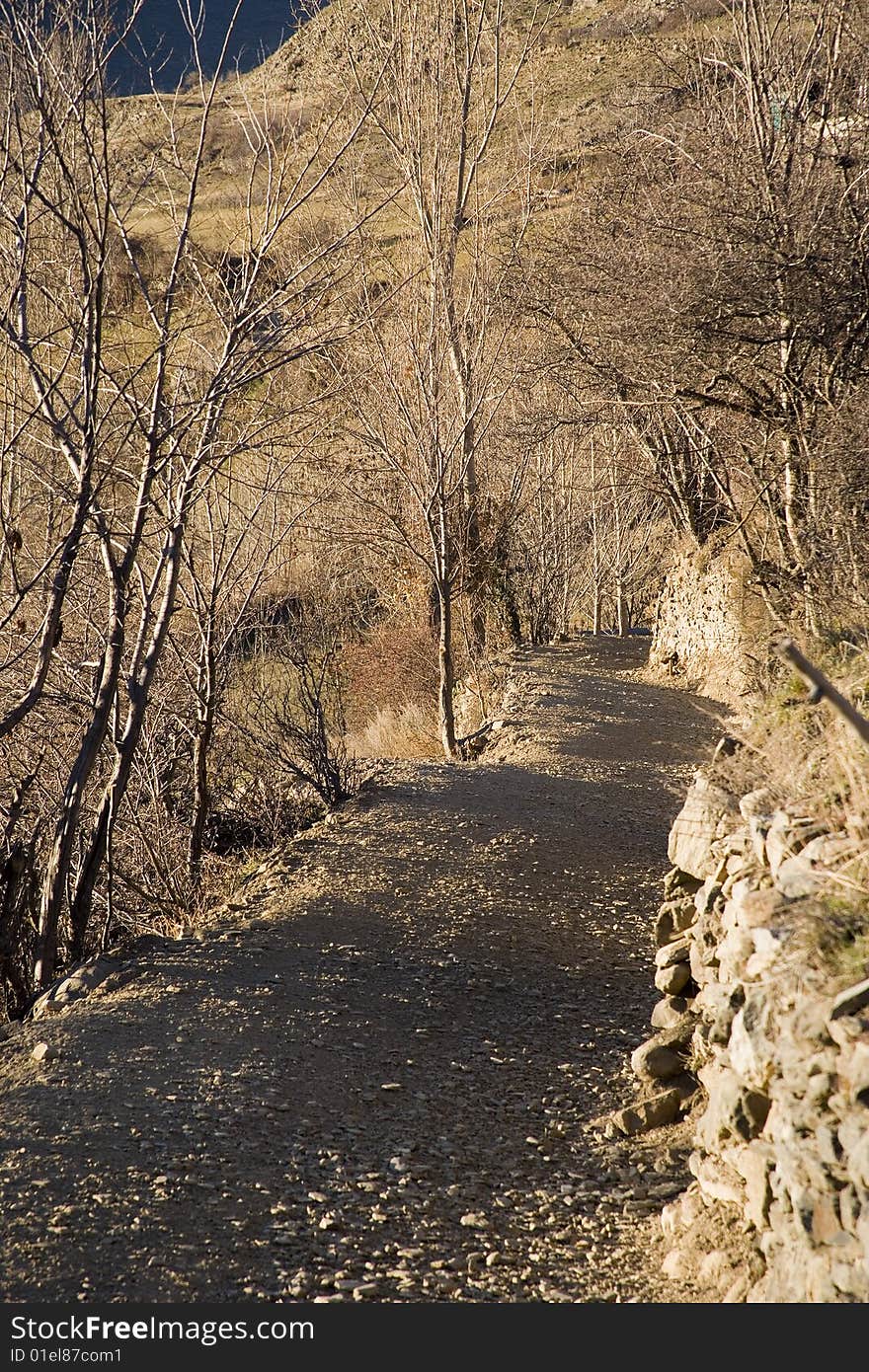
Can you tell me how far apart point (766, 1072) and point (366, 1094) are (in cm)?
183

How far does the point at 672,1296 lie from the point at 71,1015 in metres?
2.70

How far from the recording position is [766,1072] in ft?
9.87

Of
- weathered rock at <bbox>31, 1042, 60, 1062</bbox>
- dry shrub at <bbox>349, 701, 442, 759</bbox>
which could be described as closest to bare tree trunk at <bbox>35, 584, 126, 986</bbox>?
weathered rock at <bbox>31, 1042, 60, 1062</bbox>

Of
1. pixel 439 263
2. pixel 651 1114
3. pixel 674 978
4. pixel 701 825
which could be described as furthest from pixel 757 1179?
pixel 439 263

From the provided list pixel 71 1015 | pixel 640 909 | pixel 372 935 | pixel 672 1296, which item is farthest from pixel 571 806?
pixel 672 1296

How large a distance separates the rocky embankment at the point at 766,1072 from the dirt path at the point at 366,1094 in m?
0.25

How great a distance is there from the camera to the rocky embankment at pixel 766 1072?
102 inches

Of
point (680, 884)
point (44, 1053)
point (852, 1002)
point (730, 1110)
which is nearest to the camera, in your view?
point (852, 1002)

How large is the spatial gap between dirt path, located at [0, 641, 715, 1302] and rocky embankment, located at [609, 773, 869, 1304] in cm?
25

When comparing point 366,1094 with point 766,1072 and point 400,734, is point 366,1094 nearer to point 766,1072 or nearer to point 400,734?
point 766,1072

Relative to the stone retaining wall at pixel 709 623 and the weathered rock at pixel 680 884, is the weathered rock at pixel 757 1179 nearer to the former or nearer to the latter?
the weathered rock at pixel 680 884

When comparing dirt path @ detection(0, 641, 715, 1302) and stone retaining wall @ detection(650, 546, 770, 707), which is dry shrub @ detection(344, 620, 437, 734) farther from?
dirt path @ detection(0, 641, 715, 1302)

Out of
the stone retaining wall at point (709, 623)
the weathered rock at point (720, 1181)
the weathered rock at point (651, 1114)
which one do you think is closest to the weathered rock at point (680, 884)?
the weathered rock at point (651, 1114)

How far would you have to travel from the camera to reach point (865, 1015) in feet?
8.83
